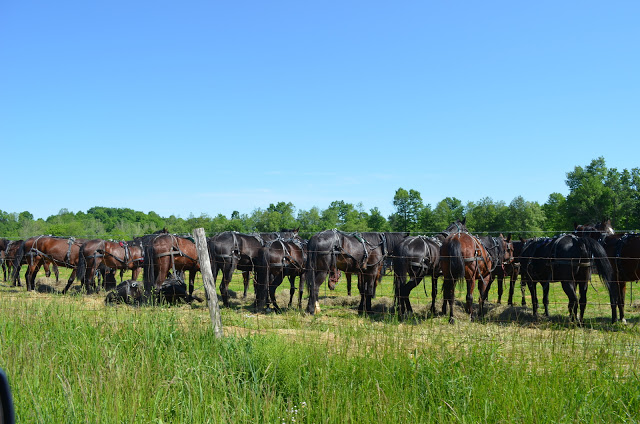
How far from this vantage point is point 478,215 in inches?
2849

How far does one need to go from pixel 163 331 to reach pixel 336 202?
9240 centimetres

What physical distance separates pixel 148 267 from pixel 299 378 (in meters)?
9.16

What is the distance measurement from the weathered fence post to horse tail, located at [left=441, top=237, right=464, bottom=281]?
5.34 m

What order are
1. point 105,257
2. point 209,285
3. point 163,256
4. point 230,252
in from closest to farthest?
point 209,285 → point 230,252 → point 163,256 → point 105,257

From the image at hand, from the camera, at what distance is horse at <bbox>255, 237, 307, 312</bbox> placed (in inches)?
458

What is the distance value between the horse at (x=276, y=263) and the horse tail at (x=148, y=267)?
2650mm

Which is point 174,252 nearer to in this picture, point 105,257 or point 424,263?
point 105,257

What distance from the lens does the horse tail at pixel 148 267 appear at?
1189cm

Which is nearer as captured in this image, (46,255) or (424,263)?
(424,263)

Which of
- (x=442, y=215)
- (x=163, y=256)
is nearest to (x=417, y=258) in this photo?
(x=163, y=256)

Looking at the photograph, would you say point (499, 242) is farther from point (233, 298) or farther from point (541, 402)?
point (541, 402)

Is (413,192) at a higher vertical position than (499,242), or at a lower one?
higher

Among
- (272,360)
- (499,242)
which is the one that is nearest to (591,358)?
(272,360)

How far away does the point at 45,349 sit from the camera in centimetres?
483
